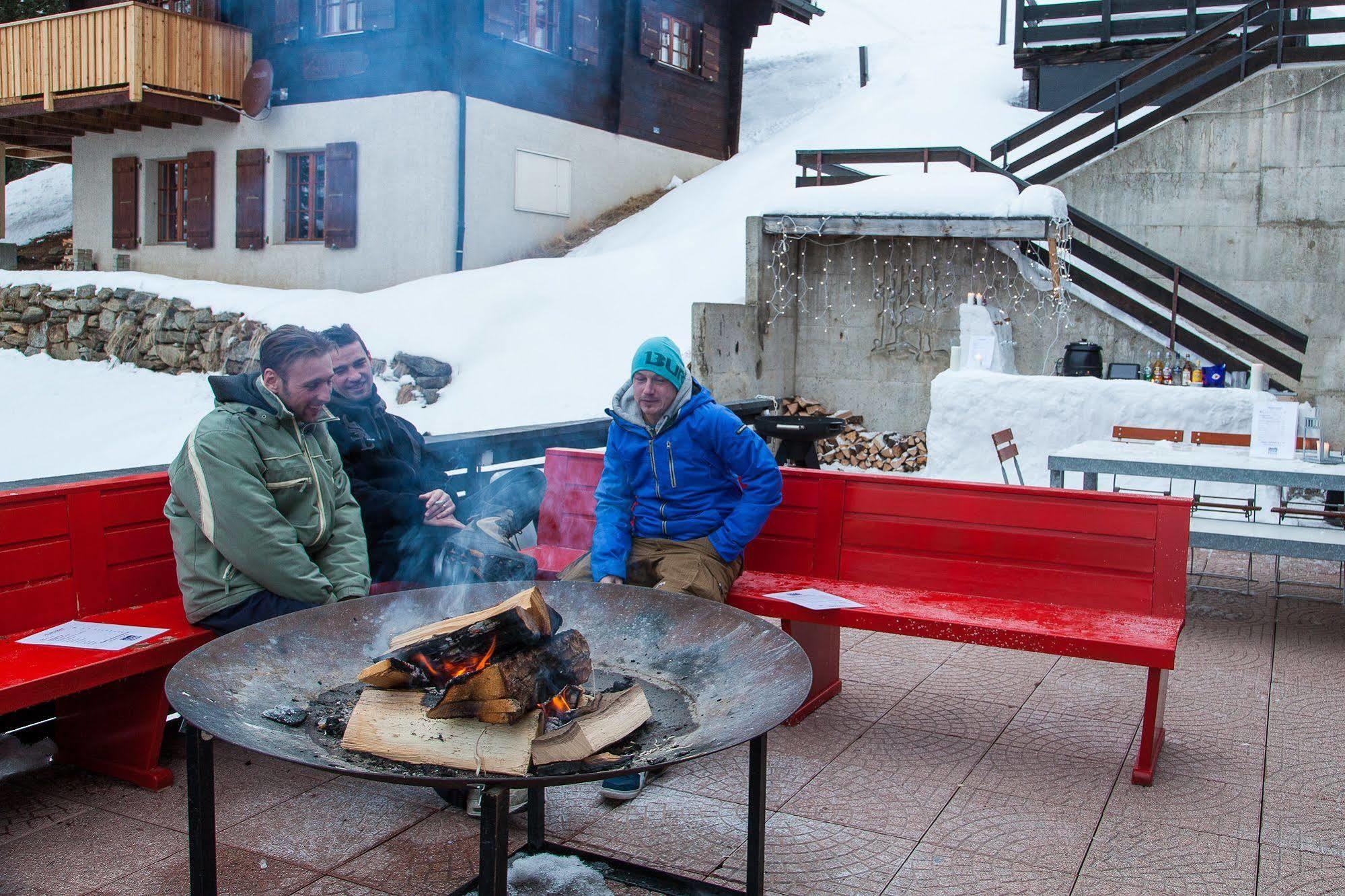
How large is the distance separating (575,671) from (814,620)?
1.53 m

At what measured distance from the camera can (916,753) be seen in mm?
3867

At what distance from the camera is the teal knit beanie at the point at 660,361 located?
3955 mm

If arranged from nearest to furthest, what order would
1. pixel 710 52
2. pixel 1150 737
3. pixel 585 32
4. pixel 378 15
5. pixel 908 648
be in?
1. pixel 1150 737
2. pixel 908 648
3. pixel 378 15
4. pixel 585 32
5. pixel 710 52

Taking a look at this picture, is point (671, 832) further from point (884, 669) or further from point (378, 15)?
point (378, 15)

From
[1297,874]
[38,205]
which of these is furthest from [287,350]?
[38,205]

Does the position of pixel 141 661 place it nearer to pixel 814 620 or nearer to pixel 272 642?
pixel 272 642

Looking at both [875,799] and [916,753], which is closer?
[875,799]

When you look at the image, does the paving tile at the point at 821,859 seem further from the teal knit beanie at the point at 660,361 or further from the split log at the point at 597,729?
the teal knit beanie at the point at 660,361

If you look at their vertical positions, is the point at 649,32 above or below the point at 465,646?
above

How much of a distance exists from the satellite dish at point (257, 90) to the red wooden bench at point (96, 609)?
13.7m

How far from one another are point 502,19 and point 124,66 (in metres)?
5.25

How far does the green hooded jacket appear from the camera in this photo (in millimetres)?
3361

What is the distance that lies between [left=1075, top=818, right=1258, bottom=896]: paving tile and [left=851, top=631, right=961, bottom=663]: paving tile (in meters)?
1.74

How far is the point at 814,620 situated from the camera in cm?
392
